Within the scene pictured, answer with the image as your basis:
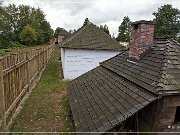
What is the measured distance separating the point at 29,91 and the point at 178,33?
55.7m

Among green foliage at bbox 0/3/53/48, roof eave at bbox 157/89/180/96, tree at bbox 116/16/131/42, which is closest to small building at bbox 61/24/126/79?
roof eave at bbox 157/89/180/96

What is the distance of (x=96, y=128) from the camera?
5.45 m

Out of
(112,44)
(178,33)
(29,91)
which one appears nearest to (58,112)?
(29,91)

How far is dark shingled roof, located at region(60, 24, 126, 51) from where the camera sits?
58.0 feet

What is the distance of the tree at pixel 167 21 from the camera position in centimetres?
5897

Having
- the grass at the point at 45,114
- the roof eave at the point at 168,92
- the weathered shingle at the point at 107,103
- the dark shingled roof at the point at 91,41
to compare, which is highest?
the dark shingled roof at the point at 91,41

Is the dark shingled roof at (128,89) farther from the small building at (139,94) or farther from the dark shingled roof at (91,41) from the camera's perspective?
the dark shingled roof at (91,41)

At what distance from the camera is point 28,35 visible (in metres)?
61.1

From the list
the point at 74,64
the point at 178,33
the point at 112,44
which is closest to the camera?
the point at 74,64

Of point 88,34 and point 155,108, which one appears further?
point 88,34

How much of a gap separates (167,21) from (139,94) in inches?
2365

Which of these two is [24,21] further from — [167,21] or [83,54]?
[83,54]

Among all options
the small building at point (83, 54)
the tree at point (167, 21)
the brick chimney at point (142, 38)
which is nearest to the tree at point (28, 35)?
the tree at point (167, 21)

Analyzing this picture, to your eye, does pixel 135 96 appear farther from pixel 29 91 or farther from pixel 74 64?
pixel 74 64
